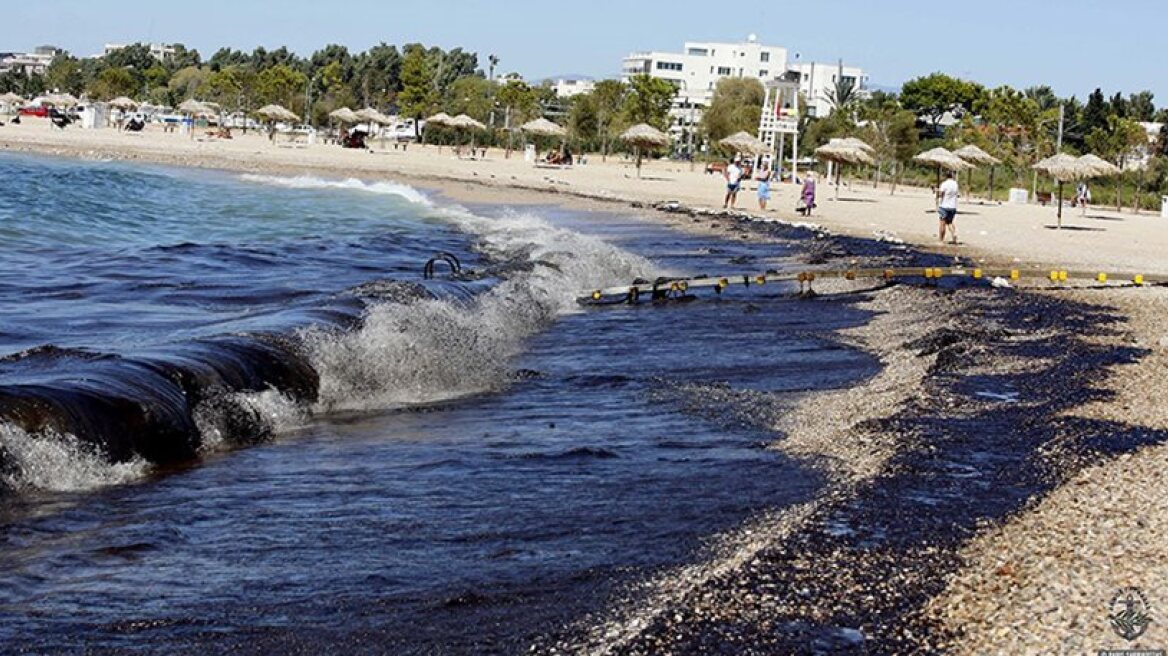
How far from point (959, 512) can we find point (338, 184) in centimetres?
4929

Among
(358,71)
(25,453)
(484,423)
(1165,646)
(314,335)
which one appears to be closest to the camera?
(1165,646)

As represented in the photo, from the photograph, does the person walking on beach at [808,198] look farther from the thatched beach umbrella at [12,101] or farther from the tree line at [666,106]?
the thatched beach umbrella at [12,101]

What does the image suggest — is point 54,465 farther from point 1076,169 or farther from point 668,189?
point 668,189

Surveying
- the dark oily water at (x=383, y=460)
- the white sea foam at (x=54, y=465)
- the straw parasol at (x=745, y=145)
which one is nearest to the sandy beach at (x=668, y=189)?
the straw parasol at (x=745, y=145)

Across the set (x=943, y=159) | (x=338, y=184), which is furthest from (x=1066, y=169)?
(x=338, y=184)

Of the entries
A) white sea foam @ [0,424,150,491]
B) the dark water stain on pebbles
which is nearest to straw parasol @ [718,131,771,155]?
the dark water stain on pebbles

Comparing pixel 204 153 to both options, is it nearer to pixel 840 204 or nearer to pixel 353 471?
pixel 840 204

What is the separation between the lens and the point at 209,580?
6.43 metres

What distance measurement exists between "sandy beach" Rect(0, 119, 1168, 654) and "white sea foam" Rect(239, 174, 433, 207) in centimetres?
3284

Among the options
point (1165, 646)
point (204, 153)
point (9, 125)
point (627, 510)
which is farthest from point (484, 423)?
point (9, 125)

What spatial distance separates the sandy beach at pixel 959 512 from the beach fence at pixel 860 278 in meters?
0.89

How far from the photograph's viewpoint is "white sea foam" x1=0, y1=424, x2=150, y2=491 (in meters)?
8.00

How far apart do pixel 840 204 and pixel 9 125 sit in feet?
201

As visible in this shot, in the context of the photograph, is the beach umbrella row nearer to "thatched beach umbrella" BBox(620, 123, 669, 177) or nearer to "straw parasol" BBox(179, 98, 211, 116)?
"thatched beach umbrella" BBox(620, 123, 669, 177)
